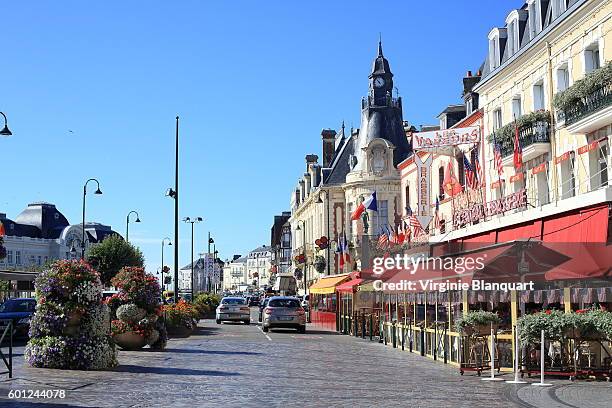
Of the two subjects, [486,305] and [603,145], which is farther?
[486,305]

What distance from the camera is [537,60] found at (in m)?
27.5

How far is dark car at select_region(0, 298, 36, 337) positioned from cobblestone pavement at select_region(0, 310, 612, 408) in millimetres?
9433

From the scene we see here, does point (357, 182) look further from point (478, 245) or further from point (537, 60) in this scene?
point (478, 245)

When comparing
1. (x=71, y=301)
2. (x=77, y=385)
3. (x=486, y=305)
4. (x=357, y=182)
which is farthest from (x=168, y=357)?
(x=357, y=182)

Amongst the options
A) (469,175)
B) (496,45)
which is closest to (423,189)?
(469,175)

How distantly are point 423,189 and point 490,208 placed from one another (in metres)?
15.6

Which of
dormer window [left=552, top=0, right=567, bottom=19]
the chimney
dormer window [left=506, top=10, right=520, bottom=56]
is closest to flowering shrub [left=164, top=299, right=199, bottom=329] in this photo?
dormer window [left=506, top=10, right=520, bottom=56]

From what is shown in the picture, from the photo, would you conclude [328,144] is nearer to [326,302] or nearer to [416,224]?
[326,302]

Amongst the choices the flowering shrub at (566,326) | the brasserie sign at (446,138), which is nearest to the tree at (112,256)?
the brasserie sign at (446,138)

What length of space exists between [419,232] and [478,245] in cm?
1921

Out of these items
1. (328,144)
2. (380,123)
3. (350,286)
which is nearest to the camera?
(350,286)

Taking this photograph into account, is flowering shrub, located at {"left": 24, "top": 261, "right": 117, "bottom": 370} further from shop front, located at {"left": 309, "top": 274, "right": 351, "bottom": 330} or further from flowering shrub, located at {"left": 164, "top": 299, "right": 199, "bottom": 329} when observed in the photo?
shop front, located at {"left": 309, "top": 274, "right": 351, "bottom": 330}

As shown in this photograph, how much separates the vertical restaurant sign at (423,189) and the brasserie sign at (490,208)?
27.8 ft
